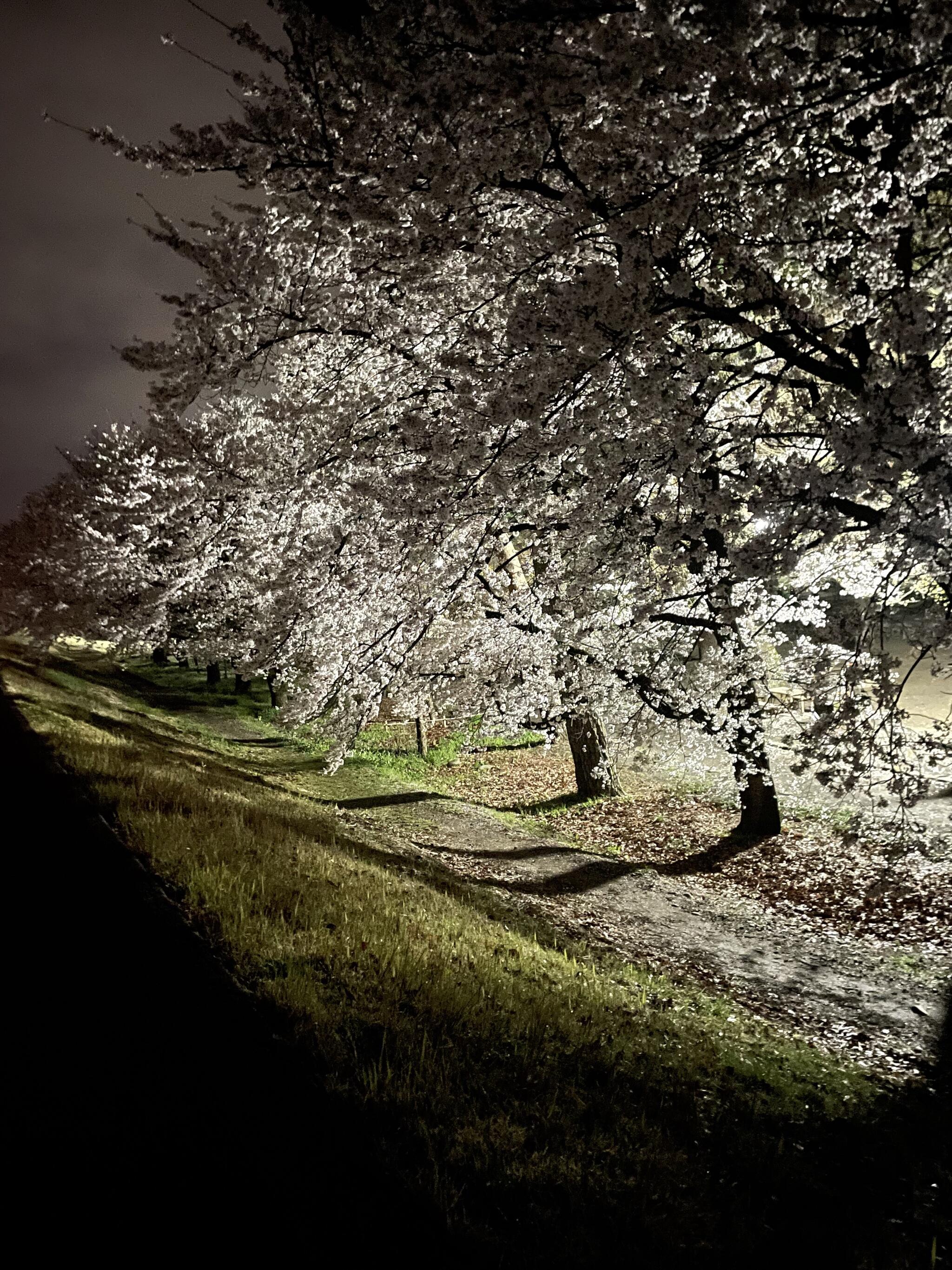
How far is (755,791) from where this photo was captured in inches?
556

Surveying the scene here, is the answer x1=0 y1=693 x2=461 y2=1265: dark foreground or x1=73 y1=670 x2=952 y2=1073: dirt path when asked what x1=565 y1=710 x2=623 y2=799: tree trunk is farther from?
x1=0 y1=693 x2=461 y2=1265: dark foreground

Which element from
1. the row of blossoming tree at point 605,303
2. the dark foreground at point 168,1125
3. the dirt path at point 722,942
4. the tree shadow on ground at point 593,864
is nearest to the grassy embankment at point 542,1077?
the dark foreground at point 168,1125

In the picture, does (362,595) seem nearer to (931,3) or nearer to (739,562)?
(739,562)

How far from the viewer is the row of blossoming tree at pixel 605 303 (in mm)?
3816

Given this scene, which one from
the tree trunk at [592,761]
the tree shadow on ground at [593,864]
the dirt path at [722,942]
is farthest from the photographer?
the tree trunk at [592,761]

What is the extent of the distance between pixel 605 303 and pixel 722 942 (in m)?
9.31

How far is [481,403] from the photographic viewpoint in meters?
5.73

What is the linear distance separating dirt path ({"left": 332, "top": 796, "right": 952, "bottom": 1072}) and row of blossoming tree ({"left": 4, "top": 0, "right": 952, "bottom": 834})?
Result: 3655 millimetres

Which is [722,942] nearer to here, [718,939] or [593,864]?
[718,939]

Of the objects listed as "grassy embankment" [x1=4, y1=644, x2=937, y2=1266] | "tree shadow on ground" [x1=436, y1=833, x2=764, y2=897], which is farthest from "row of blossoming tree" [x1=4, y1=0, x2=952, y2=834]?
"tree shadow on ground" [x1=436, y1=833, x2=764, y2=897]

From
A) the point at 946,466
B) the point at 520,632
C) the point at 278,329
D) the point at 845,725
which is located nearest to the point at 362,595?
the point at 278,329

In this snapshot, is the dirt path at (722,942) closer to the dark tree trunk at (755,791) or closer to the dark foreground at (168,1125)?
the dark tree trunk at (755,791)

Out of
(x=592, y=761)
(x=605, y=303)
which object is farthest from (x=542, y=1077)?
(x=592, y=761)

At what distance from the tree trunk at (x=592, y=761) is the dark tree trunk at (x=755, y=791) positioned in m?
3.75
